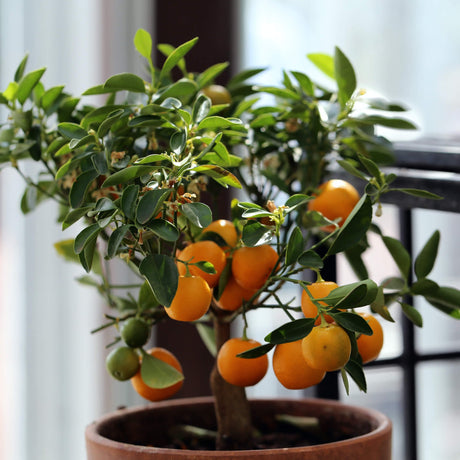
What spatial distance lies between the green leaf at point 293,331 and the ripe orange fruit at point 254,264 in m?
0.08

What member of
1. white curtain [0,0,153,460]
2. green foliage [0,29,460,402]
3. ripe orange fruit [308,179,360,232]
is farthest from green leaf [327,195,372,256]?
white curtain [0,0,153,460]

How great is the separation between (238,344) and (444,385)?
1.09 metres

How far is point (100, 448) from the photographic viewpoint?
2.05 ft

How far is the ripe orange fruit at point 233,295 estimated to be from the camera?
2.11 ft

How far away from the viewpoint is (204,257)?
58cm

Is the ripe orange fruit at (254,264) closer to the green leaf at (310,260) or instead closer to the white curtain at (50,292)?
the green leaf at (310,260)

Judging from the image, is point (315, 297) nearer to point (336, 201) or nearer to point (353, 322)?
point (353, 322)

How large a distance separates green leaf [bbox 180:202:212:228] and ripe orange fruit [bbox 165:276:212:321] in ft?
0.20

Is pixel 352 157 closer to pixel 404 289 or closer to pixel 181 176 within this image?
pixel 404 289

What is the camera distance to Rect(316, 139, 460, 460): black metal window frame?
0.74 meters

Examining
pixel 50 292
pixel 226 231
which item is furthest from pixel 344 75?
pixel 50 292

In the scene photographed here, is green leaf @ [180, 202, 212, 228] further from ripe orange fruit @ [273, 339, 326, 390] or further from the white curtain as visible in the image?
the white curtain

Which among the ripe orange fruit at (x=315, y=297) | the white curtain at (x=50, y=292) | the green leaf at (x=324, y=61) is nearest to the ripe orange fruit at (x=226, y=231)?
the ripe orange fruit at (x=315, y=297)

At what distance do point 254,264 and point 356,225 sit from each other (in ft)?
0.30
